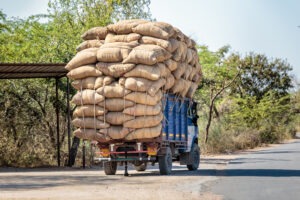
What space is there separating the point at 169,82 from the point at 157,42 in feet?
4.14

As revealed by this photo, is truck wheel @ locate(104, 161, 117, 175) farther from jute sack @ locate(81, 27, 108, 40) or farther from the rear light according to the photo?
jute sack @ locate(81, 27, 108, 40)

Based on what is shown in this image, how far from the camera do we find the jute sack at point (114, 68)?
18.8 metres

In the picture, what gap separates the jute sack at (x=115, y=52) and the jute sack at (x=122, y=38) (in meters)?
0.21

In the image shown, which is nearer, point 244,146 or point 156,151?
point 156,151

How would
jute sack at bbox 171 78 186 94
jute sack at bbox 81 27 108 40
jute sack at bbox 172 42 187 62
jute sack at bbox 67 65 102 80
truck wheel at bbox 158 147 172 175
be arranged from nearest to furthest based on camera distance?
jute sack at bbox 67 65 102 80 → truck wheel at bbox 158 147 172 175 → jute sack at bbox 172 42 187 62 → jute sack at bbox 171 78 186 94 → jute sack at bbox 81 27 108 40

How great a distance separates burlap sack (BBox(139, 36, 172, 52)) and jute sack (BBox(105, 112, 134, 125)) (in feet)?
7.53

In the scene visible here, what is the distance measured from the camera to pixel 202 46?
1837 inches

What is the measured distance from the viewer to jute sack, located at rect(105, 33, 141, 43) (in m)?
19.5

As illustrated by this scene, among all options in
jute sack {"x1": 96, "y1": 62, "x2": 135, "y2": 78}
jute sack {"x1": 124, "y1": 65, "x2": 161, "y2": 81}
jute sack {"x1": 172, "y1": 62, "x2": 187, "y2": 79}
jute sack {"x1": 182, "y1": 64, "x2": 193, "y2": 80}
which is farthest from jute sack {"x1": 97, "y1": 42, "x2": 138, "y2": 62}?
jute sack {"x1": 182, "y1": 64, "x2": 193, "y2": 80}

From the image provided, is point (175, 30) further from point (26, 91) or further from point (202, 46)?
point (202, 46)

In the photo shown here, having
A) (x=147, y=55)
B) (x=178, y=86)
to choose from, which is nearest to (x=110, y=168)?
(x=178, y=86)

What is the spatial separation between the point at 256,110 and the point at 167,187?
120 ft

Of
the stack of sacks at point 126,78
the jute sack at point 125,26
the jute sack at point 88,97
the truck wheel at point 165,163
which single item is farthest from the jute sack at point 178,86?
the jute sack at point 88,97

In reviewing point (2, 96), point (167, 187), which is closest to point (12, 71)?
point (2, 96)
